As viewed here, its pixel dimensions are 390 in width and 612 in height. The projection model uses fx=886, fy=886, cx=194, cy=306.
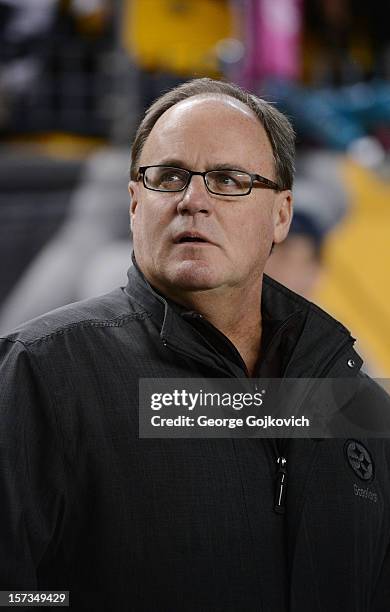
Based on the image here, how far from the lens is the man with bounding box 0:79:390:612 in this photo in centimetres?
66

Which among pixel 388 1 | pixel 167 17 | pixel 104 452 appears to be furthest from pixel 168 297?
pixel 388 1

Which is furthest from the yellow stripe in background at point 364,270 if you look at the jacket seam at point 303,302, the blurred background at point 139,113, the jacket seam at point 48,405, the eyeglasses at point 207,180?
the jacket seam at point 48,405

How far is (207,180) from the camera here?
728mm

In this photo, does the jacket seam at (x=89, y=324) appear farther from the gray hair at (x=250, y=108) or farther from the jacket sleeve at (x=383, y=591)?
the jacket sleeve at (x=383, y=591)

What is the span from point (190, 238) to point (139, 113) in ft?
3.92

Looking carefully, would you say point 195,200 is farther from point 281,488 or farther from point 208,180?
point 281,488

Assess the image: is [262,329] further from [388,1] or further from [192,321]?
[388,1]

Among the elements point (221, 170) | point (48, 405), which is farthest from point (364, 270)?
point (48, 405)

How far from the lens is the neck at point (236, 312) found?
0.75 m

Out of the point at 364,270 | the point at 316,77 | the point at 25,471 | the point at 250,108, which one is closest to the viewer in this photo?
the point at 25,471

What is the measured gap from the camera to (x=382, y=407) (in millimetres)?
829

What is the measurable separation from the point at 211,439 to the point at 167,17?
2.00 metres

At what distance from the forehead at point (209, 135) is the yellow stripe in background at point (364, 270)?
122 cm

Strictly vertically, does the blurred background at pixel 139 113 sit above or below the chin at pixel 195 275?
above
